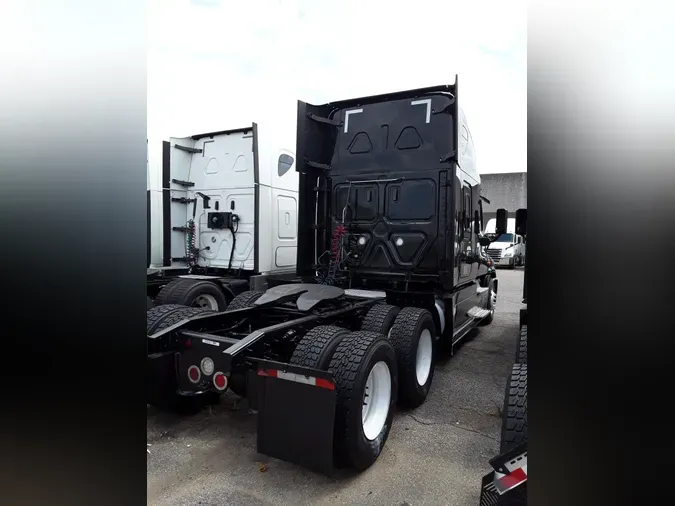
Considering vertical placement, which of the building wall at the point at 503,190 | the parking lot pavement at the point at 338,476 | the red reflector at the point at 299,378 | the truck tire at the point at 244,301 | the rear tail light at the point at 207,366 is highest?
the building wall at the point at 503,190

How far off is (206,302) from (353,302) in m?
2.74

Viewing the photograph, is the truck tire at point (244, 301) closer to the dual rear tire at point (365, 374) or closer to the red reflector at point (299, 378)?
Result: the dual rear tire at point (365, 374)

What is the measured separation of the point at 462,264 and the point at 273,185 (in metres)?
3.43

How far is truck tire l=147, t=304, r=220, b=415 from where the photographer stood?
3.45 meters

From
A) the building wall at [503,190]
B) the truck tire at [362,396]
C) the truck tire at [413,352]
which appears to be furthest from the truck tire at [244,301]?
the building wall at [503,190]

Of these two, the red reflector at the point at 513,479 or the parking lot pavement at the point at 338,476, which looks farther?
the parking lot pavement at the point at 338,476

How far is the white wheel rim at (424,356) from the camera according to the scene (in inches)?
179

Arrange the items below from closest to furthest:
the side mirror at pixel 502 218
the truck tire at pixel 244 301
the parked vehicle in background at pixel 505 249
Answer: the truck tire at pixel 244 301 < the side mirror at pixel 502 218 < the parked vehicle in background at pixel 505 249

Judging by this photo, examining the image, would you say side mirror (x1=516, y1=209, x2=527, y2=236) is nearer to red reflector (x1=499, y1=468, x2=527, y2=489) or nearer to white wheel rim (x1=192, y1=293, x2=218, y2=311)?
red reflector (x1=499, y1=468, x2=527, y2=489)

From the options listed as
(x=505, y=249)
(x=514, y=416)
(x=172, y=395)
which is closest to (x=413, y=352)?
(x=514, y=416)

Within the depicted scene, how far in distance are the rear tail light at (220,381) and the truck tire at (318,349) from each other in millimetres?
546

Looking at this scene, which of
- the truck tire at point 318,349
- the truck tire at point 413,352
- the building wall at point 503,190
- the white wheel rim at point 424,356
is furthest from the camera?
the building wall at point 503,190
